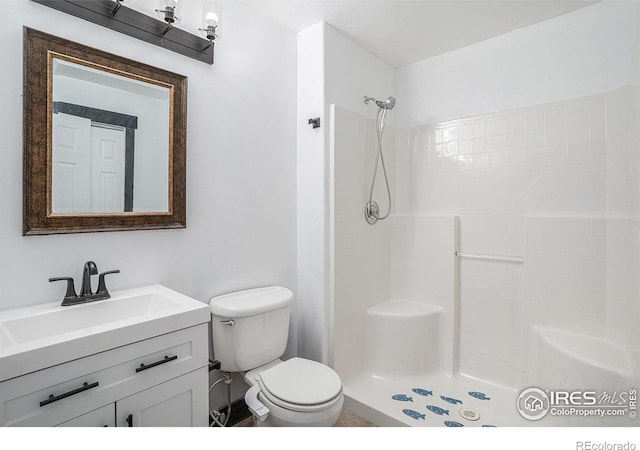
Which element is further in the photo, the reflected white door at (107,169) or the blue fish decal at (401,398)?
the blue fish decal at (401,398)

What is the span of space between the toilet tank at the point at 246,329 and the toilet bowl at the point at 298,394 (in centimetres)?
10

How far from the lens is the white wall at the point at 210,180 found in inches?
47.7

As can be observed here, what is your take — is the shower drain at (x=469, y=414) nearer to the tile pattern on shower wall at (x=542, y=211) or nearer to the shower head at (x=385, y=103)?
the tile pattern on shower wall at (x=542, y=211)

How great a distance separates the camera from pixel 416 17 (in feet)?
6.48

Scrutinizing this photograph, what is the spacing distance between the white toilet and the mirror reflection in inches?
24.8

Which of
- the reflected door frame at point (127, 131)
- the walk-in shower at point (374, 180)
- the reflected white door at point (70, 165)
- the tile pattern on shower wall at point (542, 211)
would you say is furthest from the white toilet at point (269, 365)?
the tile pattern on shower wall at point (542, 211)

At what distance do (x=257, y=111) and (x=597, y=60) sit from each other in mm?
1946

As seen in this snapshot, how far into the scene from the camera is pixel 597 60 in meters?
1.85

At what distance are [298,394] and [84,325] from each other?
2.98ft

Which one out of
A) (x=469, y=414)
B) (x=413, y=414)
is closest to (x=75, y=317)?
(x=413, y=414)

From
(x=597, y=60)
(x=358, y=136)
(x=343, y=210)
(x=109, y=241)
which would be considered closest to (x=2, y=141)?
(x=109, y=241)

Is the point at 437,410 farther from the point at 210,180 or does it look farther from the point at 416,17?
the point at 416,17

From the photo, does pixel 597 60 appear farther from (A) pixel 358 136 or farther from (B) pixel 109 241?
(B) pixel 109 241

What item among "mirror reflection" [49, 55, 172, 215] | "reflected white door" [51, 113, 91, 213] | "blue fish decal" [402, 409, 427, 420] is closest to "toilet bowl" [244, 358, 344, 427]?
"blue fish decal" [402, 409, 427, 420]
